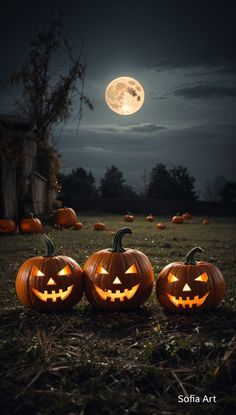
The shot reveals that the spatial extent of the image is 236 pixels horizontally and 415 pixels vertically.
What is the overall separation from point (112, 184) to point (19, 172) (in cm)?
1713

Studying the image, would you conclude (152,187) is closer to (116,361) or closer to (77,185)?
(77,185)

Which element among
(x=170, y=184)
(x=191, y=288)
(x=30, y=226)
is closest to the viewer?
(x=191, y=288)

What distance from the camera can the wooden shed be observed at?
1188 centimetres

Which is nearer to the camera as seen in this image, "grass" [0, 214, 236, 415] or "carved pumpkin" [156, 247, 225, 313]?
"grass" [0, 214, 236, 415]

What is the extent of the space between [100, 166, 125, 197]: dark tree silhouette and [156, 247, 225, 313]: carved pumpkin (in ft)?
80.8

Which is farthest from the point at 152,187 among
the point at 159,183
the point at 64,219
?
the point at 64,219

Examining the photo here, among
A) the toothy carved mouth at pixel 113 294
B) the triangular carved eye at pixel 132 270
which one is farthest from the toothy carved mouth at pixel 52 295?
the triangular carved eye at pixel 132 270

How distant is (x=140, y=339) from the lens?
3.56m

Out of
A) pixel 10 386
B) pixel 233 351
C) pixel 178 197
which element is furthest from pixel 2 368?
pixel 178 197

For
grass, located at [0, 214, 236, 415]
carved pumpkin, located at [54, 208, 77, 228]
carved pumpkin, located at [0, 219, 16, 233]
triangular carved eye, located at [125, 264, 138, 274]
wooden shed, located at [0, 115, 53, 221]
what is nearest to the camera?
grass, located at [0, 214, 236, 415]

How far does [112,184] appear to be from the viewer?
29.6m

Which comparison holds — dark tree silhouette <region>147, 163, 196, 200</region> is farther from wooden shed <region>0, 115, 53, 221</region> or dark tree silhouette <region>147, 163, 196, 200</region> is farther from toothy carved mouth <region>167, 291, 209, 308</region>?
toothy carved mouth <region>167, 291, 209, 308</region>

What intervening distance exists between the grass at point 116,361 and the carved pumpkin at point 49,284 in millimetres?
127

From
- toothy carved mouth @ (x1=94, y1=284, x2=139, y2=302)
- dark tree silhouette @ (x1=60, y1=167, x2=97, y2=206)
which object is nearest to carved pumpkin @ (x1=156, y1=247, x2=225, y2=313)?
toothy carved mouth @ (x1=94, y1=284, x2=139, y2=302)
